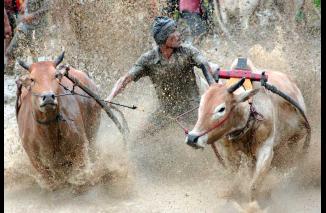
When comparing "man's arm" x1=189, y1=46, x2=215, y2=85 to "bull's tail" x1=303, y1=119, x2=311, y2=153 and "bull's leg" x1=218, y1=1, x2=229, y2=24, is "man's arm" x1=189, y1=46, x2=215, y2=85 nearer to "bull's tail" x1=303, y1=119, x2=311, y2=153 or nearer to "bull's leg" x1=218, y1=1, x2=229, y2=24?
"bull's tail" x1=303, y1=119, x2=311, y2=153

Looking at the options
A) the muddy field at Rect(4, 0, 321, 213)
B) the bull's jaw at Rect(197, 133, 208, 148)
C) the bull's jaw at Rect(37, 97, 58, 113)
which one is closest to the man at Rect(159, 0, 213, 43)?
the muddy field at Rect(4, 0, 321, 213)

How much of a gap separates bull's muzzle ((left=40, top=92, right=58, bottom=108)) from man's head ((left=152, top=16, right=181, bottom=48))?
132cm

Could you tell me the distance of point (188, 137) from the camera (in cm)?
674

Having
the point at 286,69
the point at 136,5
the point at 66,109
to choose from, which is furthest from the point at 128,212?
the point at 136,5

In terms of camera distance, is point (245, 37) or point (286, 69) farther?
point (245, 37)

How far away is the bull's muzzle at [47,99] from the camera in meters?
7.28

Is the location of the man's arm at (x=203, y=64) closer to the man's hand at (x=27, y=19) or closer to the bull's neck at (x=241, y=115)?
the bull's neck at (x=241, y=115)

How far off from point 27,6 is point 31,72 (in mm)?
4365

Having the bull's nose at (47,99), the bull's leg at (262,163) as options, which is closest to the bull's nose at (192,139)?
the bull's leg at (262,163)

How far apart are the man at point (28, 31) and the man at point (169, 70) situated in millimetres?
3690

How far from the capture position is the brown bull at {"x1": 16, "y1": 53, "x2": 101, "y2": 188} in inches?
295

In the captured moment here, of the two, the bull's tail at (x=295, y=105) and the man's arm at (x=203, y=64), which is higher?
the man's arm at (x=203, y=64)

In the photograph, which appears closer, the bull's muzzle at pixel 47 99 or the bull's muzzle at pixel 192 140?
the bull's muzzle at pixel 192 140
